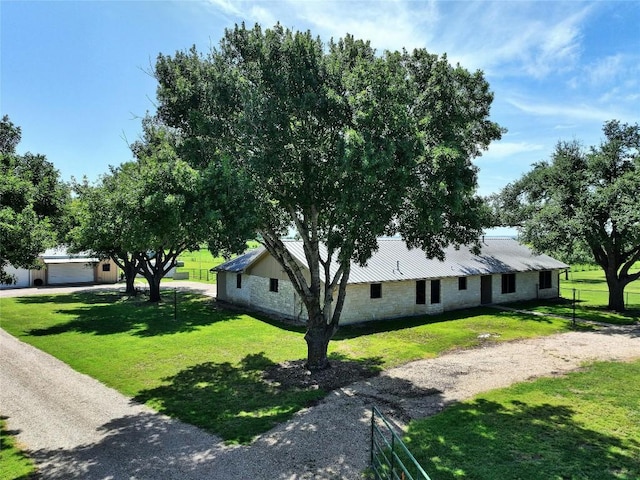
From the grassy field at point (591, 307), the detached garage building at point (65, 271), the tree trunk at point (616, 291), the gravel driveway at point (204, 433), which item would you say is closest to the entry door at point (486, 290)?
the grassy field at point (591, 307)

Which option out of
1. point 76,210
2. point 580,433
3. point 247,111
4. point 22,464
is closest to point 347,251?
point 247,111

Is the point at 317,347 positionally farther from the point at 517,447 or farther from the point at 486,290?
the point at 486,290

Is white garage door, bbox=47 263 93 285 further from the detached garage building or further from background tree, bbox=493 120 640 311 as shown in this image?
background tree, bbox=493 120 640 311

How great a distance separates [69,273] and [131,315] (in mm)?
24233

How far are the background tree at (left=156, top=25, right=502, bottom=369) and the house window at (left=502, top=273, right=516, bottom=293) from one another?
20447mm

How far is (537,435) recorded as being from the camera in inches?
383

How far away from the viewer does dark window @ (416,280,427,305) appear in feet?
85.4

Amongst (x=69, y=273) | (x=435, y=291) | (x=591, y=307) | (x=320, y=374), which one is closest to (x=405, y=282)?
(x=435, y=291)

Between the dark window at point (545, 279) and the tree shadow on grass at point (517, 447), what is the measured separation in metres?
25.0

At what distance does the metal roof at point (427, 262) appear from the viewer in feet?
78.1

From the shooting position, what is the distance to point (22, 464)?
8539 millimetres

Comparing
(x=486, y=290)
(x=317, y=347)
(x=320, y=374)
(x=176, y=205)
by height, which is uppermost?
(x=176, y=205)

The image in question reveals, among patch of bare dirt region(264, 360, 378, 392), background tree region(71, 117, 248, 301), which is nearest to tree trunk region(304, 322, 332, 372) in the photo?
patch of bare dirt region(264, 360, 378, 392)

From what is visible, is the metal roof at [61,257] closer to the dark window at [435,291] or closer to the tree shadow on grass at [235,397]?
the tree shadow on grass at [235,397]
